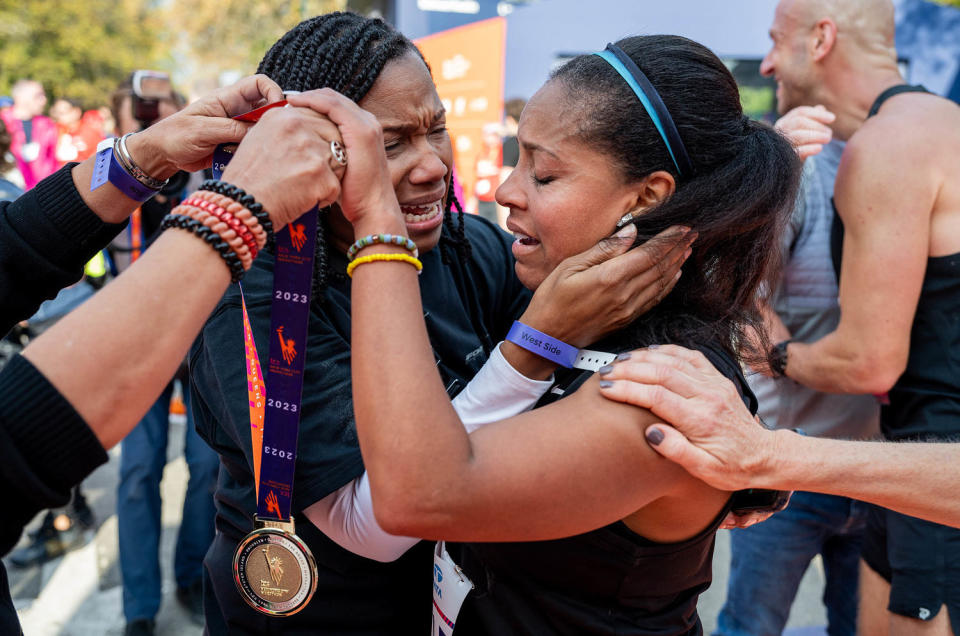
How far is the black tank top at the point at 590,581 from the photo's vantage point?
1.52m

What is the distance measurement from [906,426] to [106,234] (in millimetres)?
2548

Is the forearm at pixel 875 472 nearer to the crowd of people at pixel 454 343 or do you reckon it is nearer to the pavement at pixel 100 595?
the crowd of people at pixel 454 343

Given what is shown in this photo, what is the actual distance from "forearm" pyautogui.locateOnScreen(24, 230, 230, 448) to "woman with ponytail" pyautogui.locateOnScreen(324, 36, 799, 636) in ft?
0.95

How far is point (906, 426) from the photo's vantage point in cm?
264

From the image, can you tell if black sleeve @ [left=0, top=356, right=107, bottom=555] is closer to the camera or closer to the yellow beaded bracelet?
the yellow beaded bracelet

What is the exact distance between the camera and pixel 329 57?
1.84 meters

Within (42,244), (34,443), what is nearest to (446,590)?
(34,443)

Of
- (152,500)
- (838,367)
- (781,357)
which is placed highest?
(838,367)

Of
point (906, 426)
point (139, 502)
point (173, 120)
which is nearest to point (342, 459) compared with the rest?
point (173, 120)

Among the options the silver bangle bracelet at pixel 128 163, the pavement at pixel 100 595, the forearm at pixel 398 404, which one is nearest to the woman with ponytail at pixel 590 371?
the forearm at pixel 398 404

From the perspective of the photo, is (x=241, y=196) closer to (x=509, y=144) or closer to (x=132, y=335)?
(x=132, y=335)

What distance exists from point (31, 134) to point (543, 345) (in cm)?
1082

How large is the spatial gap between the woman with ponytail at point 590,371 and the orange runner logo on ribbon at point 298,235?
0.14 metres

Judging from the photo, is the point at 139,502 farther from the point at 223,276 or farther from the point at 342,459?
the point at 223,276
